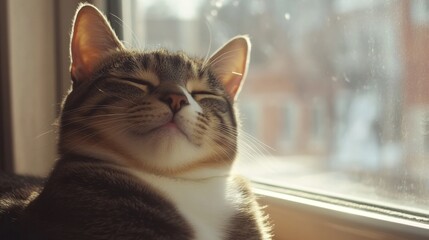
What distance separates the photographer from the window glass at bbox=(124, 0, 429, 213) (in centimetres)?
85

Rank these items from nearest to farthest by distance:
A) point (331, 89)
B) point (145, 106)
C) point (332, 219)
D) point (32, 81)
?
point (145, 106), point (332, 219), point (331, 89), point (32, 81)

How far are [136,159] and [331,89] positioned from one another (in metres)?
0.46

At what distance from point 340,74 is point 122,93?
1.48 feet

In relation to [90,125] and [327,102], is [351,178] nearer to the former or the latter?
[327,102]

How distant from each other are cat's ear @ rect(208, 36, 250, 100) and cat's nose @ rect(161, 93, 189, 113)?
0.78 ft

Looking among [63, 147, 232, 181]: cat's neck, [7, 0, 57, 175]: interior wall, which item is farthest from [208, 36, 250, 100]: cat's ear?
[7, 0, 57, 175]: interior wall

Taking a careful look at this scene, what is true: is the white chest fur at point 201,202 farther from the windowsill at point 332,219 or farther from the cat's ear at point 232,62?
the cat's ear at point 232,62

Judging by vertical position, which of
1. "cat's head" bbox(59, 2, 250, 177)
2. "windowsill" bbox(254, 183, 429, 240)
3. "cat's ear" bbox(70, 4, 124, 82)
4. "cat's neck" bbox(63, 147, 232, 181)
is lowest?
"windowsill" bbox(254, 183, 429, 240)

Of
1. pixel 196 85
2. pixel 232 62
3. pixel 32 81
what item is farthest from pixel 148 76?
pixel 32 81

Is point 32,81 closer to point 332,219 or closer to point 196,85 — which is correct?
point 196,85

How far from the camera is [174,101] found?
2.60 ft

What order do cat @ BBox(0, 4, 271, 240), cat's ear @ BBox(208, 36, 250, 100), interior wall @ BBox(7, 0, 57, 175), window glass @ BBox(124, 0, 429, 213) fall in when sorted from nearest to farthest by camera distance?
cat @ BBox(0, 4, 271, 240), window glass @ BBox(124, 0, 429, 213), cat's ear @ BBox(208, 36, 250, 100), interior wall @ BBox(7, 0, 57, 175)

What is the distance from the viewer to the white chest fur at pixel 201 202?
30.4 inches

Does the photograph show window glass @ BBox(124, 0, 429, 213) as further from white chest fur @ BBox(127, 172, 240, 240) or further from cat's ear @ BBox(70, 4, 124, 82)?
cat's ear @ BBox(70, 4, 124, 82)
